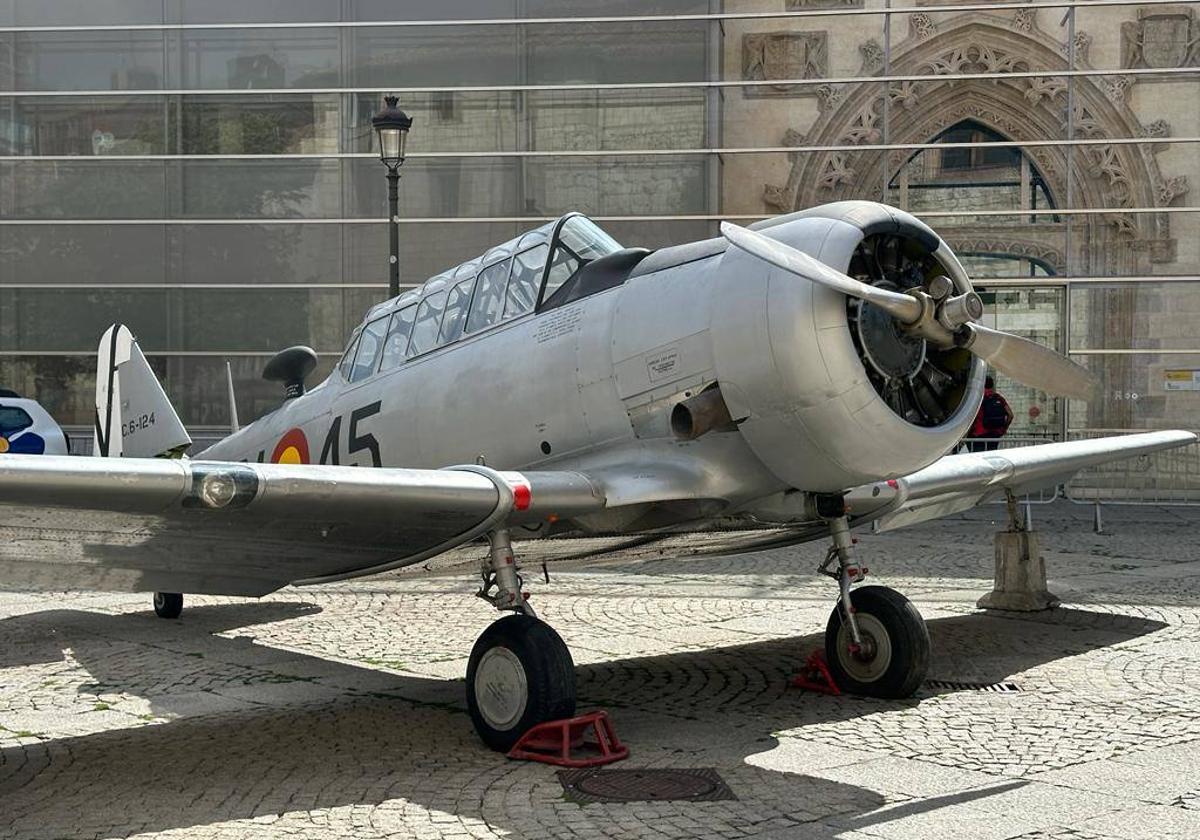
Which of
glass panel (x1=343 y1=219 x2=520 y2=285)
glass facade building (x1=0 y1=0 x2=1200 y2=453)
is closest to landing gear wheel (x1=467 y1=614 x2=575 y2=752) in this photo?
glass facade building (x1=0 y1=0 x2=1200 y2=453)

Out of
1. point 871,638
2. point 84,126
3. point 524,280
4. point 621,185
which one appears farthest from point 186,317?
point 871,638

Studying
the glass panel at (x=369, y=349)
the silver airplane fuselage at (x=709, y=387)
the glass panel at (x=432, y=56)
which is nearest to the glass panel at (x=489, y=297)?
the silver airplane fuselage at (x=709, y=387)

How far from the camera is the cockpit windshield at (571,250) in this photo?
785 centimetres

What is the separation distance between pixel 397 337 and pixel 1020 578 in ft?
16.9

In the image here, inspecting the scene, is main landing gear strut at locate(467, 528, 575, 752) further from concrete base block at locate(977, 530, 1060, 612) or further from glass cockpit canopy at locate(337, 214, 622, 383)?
concrete base block at locate(977, 530, 1060, 612)

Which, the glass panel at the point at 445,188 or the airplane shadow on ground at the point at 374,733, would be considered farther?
the glass panel at the point at 445,188

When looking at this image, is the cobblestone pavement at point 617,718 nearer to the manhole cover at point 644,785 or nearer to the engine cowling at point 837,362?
the manhole cover at point 644,785

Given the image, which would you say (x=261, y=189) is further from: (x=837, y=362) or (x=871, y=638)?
(x=837, y=362)

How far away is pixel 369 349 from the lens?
9320 mm

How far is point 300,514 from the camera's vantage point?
6.38 meters

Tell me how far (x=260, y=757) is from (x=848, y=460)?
10.3ft

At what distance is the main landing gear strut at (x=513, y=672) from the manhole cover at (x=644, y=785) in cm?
43

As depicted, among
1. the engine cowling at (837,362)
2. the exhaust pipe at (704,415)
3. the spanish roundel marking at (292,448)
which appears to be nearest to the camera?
the engine cowling at (837,362)

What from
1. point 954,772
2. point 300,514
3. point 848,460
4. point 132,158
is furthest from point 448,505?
point 132,158
